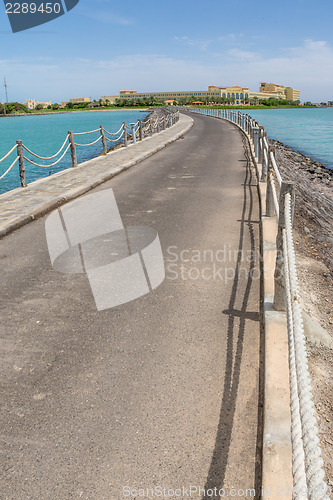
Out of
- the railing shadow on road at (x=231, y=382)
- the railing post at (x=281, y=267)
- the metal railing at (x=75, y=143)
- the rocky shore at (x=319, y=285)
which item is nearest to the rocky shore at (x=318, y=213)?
the rocky shore at (x=319, y=285)

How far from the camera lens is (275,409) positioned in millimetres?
2932

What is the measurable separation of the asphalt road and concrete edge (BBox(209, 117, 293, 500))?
13 cm

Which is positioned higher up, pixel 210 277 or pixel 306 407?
pixel 306 407

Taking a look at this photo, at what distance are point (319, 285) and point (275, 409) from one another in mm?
3388

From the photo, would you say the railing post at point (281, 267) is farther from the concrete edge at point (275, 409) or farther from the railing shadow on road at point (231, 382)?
the railing shadow on road at point (231, 382)

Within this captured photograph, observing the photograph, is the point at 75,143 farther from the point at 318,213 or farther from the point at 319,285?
the point at 319,285

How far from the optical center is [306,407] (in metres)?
2.01

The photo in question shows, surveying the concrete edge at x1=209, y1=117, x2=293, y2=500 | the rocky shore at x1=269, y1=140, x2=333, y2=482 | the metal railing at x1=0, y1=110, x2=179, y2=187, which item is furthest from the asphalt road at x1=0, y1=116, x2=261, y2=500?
the metal railing at x1=0, y1=110, x2=179, y2=187

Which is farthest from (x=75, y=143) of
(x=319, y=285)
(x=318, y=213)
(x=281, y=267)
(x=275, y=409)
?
(x=275, y=409)

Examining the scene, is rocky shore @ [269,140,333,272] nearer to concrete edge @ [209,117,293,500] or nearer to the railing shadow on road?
the railing shadow on road

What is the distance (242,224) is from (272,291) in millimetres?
3323

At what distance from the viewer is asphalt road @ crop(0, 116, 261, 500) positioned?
2604 millimetres

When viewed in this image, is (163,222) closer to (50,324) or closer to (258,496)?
(50,324)

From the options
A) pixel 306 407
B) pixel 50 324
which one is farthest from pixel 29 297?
pixel 306 407
